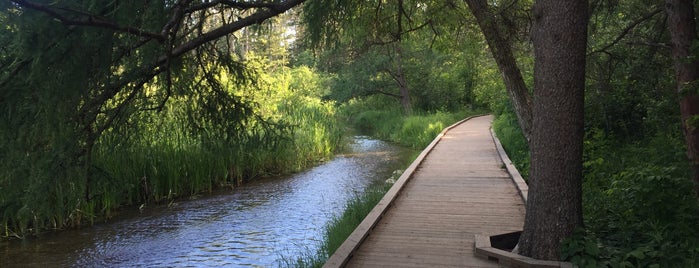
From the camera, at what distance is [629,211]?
5016mm

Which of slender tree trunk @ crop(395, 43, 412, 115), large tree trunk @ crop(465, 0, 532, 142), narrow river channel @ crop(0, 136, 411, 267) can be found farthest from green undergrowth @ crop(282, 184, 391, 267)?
slender tree trunk @ crop(395, 43, 412, 115)

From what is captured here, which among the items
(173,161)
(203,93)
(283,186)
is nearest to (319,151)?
(283,186)

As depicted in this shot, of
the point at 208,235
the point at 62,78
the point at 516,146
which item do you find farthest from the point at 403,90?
the point at 62,78

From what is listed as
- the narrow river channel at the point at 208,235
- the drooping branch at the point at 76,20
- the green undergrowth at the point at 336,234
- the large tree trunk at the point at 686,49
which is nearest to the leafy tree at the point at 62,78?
the drooping branch at the point at 76,20

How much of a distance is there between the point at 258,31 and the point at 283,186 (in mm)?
7555

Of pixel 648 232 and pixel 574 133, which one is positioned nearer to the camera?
pixel 574 133

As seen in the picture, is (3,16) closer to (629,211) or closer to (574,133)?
(574,133)

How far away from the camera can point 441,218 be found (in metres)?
6.31

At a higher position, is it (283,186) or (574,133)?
(574,133)

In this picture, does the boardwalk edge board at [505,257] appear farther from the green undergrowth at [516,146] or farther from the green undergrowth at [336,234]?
the green undergrowth at [516,146]

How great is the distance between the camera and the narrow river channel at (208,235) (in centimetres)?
724

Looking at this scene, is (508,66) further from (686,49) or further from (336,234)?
(336,234)

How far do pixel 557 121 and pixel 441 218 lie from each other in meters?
2.68

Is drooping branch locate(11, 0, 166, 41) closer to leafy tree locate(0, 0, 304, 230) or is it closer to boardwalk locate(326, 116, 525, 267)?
leafy tree locate(0, 0, 304, 230)
